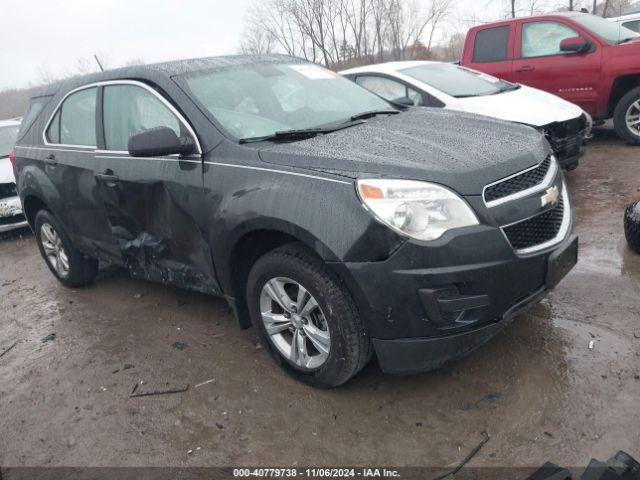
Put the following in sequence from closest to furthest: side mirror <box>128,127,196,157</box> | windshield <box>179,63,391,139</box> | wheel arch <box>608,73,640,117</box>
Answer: side mirror <box>128,127,196,157</box>, windshield <box>179,63,391,139</box>, wheel arch <box>608,73,640,117</box>

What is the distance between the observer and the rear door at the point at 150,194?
10.3 feet

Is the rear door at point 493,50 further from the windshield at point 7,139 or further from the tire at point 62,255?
the windshield at point 7,139

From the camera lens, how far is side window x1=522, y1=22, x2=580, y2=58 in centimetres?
722

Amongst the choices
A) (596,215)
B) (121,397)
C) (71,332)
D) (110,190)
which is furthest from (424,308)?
(596,215)

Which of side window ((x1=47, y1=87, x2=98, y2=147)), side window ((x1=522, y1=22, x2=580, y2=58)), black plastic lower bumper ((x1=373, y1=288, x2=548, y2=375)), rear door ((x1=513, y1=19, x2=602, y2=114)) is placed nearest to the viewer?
black plastic lower bumper ((x1=373, y1=288, x2=548, y2=375))

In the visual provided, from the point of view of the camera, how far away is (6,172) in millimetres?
7125

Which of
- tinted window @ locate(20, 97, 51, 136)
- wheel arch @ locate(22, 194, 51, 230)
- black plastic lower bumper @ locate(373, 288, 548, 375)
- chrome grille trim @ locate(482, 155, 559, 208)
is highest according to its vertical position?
tinted window @ locate(20, 97, 51, 136)

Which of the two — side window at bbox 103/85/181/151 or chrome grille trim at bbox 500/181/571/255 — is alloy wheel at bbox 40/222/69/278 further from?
chrome grille trim at bbox 500/181/571/255

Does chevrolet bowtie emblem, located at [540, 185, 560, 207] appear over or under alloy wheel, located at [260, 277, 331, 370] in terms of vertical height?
over

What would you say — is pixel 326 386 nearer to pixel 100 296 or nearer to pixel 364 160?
pixel 364 160

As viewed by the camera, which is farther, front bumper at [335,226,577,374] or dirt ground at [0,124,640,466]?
dirt ground at [0,124,640,466]

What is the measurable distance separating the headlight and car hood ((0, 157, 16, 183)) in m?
6.25

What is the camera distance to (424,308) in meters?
2.32

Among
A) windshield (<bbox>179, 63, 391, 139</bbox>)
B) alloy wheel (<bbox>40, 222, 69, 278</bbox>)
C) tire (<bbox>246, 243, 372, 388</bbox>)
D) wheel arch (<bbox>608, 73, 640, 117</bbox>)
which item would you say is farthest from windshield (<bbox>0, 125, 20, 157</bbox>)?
wheel arch (<bbox>608, 73, 640, 117</bbox>)
